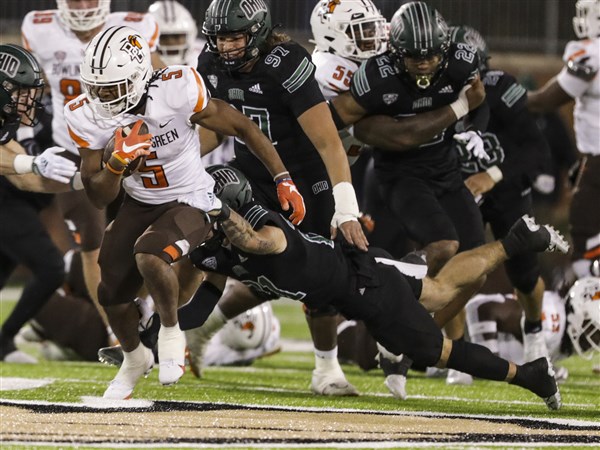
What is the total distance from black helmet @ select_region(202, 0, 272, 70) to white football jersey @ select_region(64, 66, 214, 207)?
0.34 meters

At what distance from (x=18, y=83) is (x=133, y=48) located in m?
0.91

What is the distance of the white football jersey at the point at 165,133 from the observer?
4512 millimetres

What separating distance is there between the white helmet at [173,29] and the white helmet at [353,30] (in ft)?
6.58

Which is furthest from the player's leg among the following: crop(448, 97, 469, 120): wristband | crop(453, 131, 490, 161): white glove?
crop(453, 131, 490, 161): white glove

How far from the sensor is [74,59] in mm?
6457

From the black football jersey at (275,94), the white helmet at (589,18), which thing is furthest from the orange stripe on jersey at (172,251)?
the white helmet at (589,18)

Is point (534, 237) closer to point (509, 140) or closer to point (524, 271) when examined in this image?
point (524, 271)

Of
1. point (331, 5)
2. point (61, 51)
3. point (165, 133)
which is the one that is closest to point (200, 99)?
point (165, 133)

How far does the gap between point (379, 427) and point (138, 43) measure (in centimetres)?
165

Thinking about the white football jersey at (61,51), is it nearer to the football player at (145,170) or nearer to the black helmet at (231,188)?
the football player at (145,170)

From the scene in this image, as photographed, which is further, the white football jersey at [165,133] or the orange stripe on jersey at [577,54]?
the orange stripe on jersey at [577,54]

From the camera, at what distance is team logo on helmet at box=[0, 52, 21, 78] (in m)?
5.21

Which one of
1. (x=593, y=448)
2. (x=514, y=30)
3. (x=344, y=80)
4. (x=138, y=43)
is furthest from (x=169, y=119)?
(x=514, y=30)

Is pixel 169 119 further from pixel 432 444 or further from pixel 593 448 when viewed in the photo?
pixel 593 448
